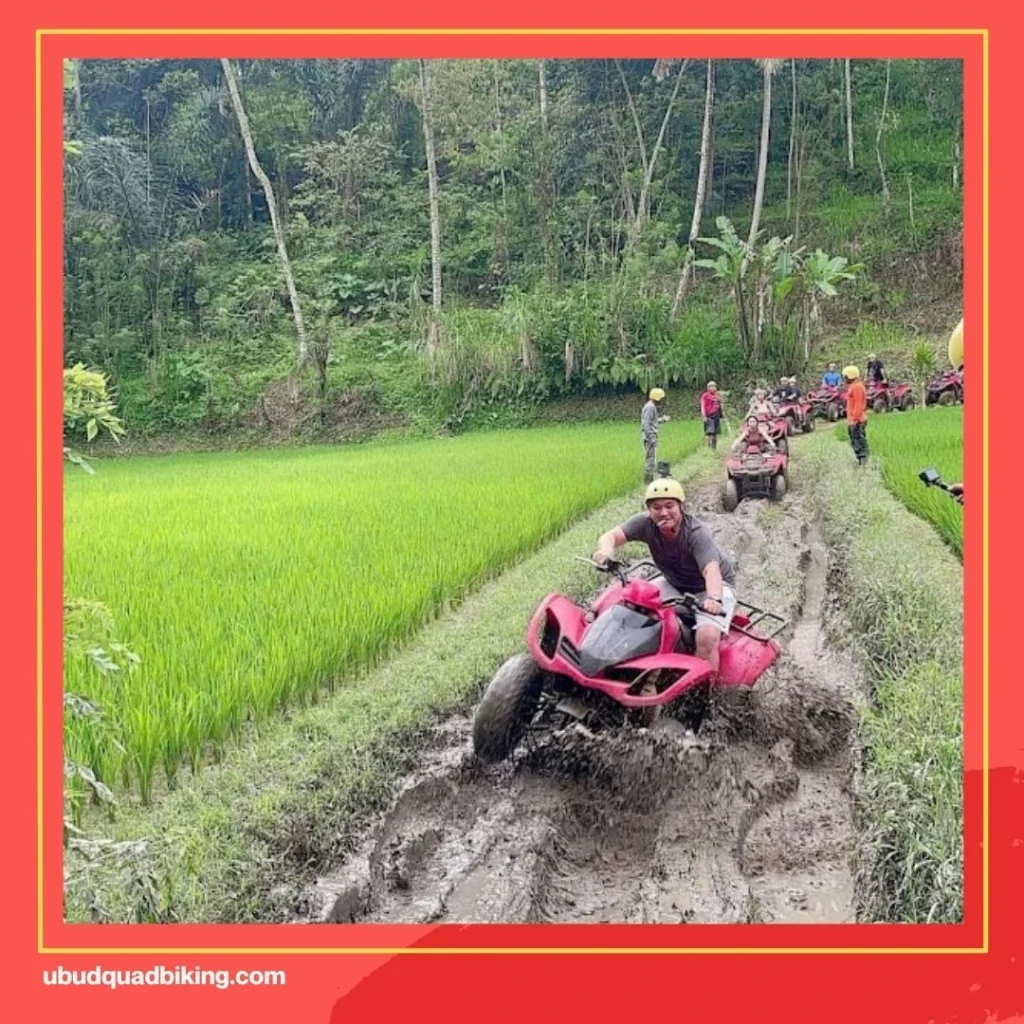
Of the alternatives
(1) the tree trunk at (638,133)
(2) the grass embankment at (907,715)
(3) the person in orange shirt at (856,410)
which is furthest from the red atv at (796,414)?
(1) the tree trunk at (638,133)

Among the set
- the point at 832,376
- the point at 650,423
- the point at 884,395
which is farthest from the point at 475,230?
the point at 884,395

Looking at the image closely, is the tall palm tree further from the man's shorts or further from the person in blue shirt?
the man's shorts

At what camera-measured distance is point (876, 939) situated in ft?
7.52

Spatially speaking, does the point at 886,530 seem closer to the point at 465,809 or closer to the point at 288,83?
the point at 465,809

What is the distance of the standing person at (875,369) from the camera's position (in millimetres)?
7766

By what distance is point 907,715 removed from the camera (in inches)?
133

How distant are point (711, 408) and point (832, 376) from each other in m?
1.72

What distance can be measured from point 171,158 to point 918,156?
504 cm

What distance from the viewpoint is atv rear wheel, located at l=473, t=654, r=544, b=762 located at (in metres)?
3.65

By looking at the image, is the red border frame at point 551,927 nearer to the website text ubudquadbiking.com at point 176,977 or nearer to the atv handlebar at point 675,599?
the website text ubudquadbiking.com at point 176,977

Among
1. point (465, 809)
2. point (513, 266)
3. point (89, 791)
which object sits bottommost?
point (465, 809)
